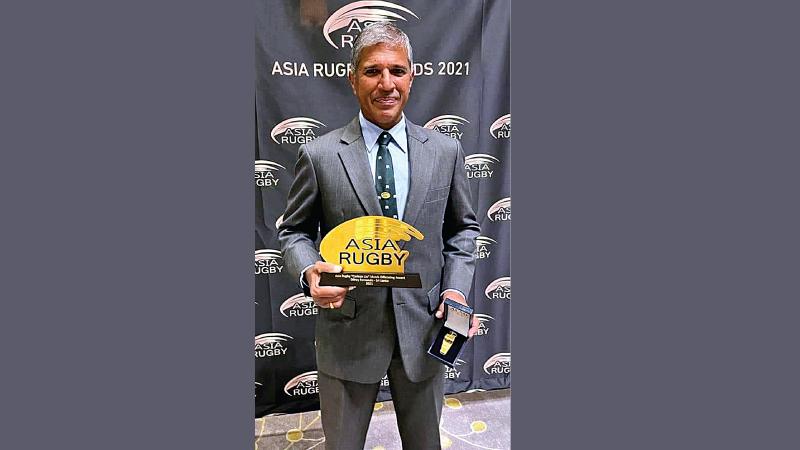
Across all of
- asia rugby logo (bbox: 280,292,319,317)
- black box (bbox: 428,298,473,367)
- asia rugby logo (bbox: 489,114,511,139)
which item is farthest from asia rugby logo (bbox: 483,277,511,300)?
black box (bbox: 428,298,473,367)

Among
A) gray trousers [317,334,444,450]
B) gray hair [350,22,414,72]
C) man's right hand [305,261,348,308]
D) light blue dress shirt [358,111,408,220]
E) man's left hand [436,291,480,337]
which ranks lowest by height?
gray trousers [317,334,444,450]

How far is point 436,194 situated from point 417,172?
0.13 meters

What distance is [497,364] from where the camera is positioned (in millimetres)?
4227

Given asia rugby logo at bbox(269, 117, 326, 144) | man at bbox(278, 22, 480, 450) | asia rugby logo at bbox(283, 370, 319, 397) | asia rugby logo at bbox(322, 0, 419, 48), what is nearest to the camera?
man at bbox(278, 22, 480, 450)

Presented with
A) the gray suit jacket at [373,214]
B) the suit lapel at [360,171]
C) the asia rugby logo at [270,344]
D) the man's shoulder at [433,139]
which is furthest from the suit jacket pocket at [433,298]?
the asia rugby logo at [270,344]

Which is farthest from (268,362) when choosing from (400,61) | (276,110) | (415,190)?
(400,61)

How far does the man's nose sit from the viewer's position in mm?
2479

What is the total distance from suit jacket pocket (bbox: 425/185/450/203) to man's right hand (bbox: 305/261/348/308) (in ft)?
1.63

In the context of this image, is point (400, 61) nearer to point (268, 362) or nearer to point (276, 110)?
point (276, 110)

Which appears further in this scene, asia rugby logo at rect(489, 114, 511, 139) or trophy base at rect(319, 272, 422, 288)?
asia rugby logo at rect(489, 114, 511, 139)

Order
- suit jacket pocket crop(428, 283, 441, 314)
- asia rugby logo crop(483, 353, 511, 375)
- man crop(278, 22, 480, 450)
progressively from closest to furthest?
man crop(278, 22, 480, 450) → suit jacket pocket crop(428, 283, 441, 314) → asia rugby logo crop(483, 353, 511, 375)

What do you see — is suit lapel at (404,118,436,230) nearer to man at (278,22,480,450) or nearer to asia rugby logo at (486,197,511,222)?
man at (278,22,480,450)

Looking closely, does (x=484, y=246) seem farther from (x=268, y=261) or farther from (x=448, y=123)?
(x=268, y=261)

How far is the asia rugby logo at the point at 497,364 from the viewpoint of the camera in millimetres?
4211
